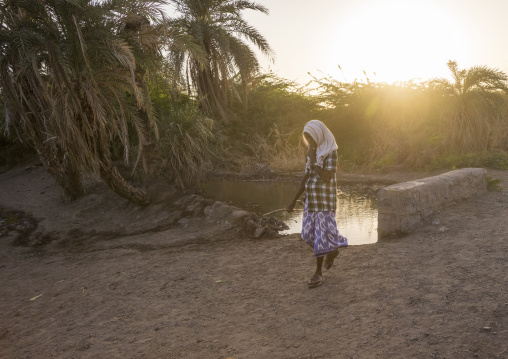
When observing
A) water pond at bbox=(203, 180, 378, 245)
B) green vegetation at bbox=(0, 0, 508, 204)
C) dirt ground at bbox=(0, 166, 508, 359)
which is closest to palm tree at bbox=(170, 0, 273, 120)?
green vegetation at bbox=(0, 0, 508, 204)

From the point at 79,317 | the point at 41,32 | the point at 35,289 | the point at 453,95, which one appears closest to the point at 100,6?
the point at 41,32

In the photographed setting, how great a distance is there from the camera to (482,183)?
837 cm

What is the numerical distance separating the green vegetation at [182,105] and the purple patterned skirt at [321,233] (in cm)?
415

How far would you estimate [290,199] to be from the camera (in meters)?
11.4

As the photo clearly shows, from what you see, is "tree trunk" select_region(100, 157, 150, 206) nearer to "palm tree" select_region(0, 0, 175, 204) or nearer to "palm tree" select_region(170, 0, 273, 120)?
"palm tree" select_region(0, 0, 175, 204)

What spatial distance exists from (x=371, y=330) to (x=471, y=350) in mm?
747

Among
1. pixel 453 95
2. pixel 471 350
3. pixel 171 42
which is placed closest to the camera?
pixel 471 350

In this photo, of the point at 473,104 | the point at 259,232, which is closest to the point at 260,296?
the point at 259,232

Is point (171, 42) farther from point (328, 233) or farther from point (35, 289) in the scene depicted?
point (328, 233)

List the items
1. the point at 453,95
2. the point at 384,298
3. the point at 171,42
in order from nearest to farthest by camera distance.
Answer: the point at 384,298 < the point at 171,42 < the point at 453,95

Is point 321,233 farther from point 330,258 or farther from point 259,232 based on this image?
point 259,232

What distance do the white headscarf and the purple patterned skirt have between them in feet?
1.79

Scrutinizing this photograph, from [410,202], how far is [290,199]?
206 inches

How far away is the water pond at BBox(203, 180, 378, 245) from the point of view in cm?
790
